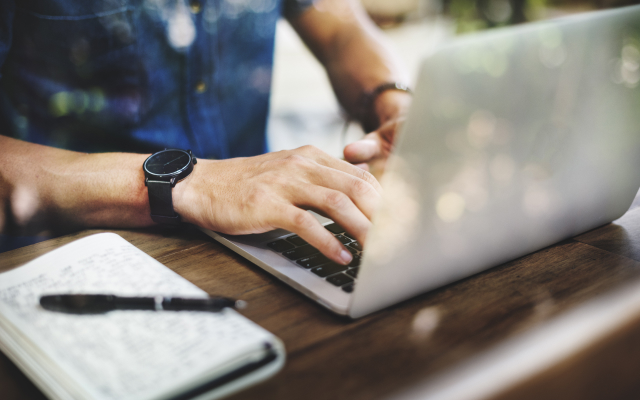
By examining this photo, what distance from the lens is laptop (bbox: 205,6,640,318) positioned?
0.34 metres

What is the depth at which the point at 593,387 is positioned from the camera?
40 cm

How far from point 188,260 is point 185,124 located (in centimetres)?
59

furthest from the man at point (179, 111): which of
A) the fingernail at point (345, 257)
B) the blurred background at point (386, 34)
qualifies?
the blurred background at point (386, 34)

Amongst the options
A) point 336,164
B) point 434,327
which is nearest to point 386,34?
point 336,164

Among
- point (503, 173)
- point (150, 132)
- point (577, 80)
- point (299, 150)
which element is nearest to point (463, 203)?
point (503, 173)

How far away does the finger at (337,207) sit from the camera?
20.7 inches

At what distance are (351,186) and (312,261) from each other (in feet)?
0.37

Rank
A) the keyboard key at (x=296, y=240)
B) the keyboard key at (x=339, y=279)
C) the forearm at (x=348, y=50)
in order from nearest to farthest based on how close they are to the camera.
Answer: the keyboard key at (x=339, y=279)
the keyboard key at (x=296, y=240)
the forearm at (x=348, y=50)

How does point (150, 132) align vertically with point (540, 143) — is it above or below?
below

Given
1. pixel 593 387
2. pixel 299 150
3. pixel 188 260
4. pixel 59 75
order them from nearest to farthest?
pixel 593 387 < pixel 188 260 < pixel 299 150 < pixel 59 75

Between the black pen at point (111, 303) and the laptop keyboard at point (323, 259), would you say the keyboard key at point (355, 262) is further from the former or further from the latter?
the black pen at point (111, 303)

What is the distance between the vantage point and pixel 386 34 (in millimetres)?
4828

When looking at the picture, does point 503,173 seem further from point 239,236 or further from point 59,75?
point 59,75

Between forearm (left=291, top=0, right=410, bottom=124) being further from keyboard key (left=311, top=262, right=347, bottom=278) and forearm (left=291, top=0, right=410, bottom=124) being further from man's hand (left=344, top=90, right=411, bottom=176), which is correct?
keyboard key (left=311, top=262, right=347, bottom=278)
